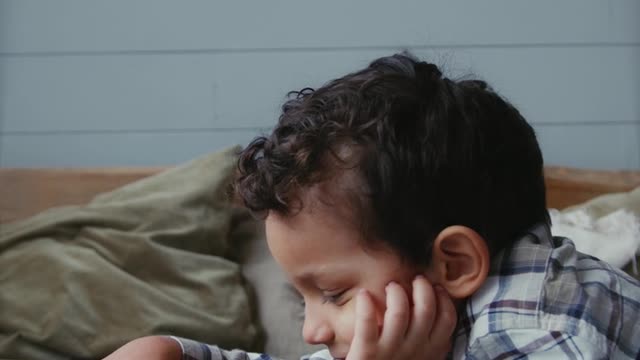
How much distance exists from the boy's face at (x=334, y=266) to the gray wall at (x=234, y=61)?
1.22 meters

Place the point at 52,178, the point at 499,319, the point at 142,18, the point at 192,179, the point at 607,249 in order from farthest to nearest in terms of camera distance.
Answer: the point at 142,18
the point at 52,178
the point at 192,179
the point at 607,249
the point at 499,319

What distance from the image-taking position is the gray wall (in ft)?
6.37

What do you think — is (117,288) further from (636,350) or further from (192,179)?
(636,350)

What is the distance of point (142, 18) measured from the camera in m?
1.94

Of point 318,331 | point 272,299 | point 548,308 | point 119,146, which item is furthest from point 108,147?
point 548,308

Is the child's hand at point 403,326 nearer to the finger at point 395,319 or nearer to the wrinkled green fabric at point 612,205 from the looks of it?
the finger at point 395,319

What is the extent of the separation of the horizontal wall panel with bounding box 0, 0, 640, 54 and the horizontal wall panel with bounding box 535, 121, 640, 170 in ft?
0.69

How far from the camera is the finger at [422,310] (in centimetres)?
75

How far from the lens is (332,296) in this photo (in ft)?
2.57

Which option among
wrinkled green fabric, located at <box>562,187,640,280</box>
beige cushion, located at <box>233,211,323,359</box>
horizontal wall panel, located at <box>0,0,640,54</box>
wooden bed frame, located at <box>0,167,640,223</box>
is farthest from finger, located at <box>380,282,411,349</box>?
horizontal wall panel, located at <box>0,0,640,54</box>

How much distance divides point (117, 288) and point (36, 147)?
62cm

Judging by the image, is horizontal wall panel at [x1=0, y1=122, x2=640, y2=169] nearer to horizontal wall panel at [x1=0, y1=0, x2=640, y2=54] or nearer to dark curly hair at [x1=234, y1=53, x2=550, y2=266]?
horizontal wall panel at [x1=0, y1=0, x2=640, y2=54]

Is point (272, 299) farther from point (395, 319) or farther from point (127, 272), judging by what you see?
point (395, 319)

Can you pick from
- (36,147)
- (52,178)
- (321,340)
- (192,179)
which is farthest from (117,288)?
(321,340)
